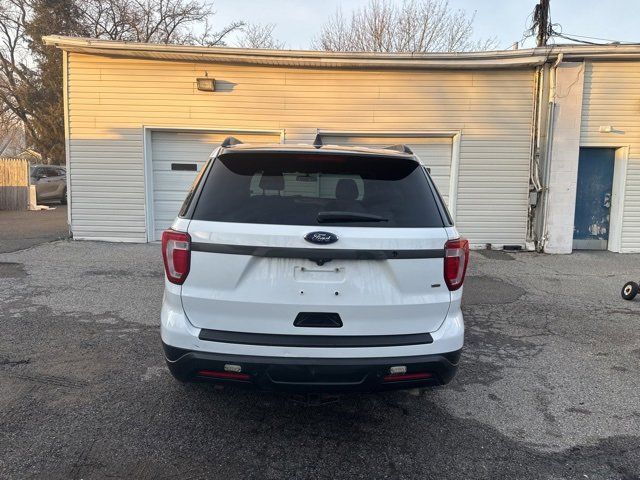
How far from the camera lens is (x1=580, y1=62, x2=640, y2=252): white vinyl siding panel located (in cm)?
952

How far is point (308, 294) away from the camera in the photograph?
2.58 meters

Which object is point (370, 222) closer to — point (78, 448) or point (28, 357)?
point (78, 448)

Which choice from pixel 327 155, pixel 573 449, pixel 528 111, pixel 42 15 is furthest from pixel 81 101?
pixel 42 15

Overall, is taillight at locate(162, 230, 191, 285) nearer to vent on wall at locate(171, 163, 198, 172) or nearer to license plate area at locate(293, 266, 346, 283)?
license plate area at locate(293, 266, 346, 283)

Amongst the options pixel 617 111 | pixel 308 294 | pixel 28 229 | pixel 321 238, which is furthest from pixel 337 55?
pixel 28 229

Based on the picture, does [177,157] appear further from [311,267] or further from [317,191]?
[311,267]

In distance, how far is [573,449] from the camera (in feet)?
9.59

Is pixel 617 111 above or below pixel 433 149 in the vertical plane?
above

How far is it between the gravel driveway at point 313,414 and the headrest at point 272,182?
159 centimetres

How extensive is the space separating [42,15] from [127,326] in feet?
90.6

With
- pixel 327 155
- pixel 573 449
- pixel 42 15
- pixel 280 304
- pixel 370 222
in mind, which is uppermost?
pixel 42 15

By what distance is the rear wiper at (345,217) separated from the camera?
2613mm

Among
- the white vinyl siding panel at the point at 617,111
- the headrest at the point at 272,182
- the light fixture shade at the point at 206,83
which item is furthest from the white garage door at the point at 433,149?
the headrest at the point at 272,182

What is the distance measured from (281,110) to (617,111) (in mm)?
6997
